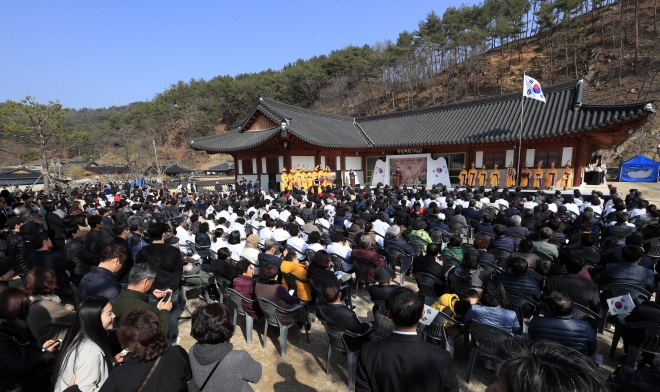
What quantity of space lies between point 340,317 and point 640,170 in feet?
90.5

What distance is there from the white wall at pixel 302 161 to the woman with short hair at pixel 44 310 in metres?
15.1

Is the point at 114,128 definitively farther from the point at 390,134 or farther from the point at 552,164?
the point at 552,164

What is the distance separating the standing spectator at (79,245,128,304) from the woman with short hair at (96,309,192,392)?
1.65 meters

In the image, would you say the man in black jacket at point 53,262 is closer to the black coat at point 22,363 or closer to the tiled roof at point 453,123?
the black coat at point 22,363

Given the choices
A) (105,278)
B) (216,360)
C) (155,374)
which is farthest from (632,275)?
(105,278)

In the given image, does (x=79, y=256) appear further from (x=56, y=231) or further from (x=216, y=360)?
(x=216, y=360)

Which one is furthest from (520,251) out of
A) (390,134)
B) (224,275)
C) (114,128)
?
(114,128)

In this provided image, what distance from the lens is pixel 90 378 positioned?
200 cm

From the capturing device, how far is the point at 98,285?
307 centimetres

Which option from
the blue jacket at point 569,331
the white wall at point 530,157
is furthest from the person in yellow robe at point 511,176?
the blue jacket at point 569,331

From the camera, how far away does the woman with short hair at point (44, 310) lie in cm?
256

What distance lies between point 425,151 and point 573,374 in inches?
710

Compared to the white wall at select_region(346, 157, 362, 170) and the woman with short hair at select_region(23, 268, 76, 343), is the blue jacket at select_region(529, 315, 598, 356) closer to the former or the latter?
the woman with short hair at select_region(23, 268, 76, 343)

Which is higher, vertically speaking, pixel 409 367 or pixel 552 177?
pixel 552 177
